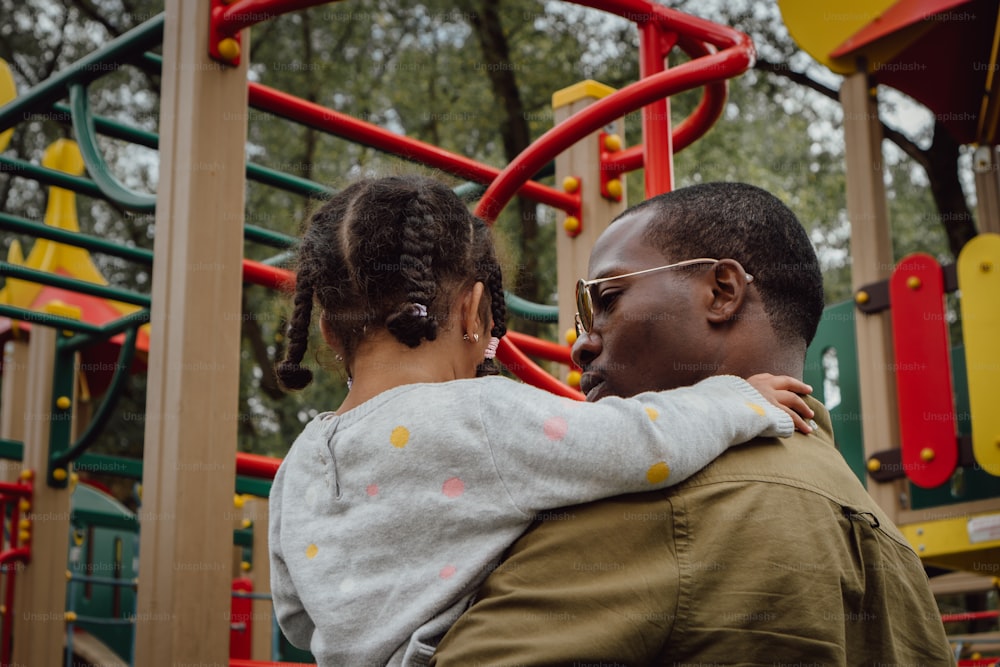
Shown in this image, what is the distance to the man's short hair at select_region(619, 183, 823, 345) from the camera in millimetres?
1620

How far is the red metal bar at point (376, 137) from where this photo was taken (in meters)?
3.23

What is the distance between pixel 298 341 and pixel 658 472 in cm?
66

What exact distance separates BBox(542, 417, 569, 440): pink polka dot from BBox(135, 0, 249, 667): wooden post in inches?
54.2

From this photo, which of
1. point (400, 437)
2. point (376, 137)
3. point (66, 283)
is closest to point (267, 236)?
point (376, 137)

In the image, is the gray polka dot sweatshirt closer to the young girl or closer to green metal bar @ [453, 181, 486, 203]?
the young girl

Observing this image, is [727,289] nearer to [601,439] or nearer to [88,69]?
[601,439]

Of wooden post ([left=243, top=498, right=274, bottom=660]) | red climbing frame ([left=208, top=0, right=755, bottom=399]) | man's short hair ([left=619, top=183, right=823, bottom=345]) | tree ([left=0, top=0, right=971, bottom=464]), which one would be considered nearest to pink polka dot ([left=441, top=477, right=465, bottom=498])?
man's short hair ([left=619, top=183, right=823, bottom=345])

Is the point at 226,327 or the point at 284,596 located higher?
the point at 226,327

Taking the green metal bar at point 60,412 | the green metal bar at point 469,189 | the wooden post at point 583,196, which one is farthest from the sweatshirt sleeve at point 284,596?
the green metal bar at point 60,412

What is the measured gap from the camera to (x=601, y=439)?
4.26 ft

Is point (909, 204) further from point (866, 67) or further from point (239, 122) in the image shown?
point (239, 122)

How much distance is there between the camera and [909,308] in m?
4.79

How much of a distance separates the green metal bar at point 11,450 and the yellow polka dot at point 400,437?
452 cm

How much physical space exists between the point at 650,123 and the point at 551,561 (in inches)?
67.0
